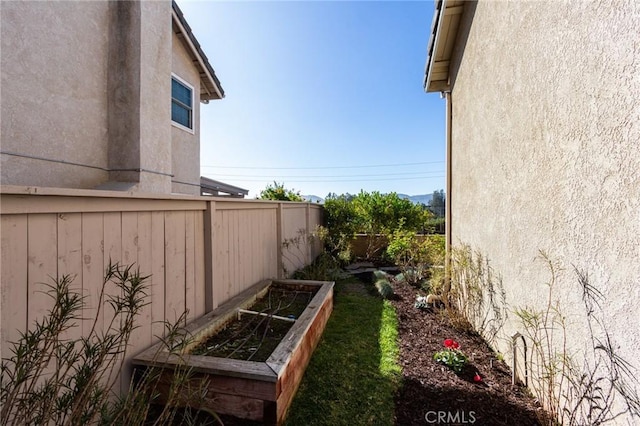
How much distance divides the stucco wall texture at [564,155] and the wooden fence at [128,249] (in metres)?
3.25

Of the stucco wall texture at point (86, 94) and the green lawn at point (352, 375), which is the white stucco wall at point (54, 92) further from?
the green lawn at point (352, 375)

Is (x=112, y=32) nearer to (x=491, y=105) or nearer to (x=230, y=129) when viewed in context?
(x=491, y=105)

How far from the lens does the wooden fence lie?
1.49 metres

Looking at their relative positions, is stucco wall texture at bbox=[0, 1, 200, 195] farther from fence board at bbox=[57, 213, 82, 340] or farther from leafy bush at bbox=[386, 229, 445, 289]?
leafy bush at bbox=[386, 229, 445, 289]

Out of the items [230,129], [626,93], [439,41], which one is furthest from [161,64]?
[230,129]

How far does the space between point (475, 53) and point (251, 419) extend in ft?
17.1

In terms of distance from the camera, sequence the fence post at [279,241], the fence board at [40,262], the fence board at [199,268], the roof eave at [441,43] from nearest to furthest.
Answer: the fence board at [40,262]
the fence board at [199,268]
the roof eave at [441,43]
the fence post at [279,241]

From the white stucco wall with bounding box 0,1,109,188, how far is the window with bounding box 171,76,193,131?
2.29 metres

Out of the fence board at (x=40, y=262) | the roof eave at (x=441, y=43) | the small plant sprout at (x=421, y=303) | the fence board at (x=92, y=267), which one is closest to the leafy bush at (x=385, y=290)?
the small plant sprout at (x=421, y=303)

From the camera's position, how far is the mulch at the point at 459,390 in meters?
2.49

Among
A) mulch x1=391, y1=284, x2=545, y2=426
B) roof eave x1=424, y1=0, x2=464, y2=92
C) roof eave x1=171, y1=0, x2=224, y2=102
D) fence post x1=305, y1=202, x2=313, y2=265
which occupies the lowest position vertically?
mulch x1=391, y1=284, x2=545, y2=426

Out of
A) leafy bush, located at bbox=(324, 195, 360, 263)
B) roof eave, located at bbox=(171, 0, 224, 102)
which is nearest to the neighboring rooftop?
roof eave, located at bbox=(171, 0, 224, 102)

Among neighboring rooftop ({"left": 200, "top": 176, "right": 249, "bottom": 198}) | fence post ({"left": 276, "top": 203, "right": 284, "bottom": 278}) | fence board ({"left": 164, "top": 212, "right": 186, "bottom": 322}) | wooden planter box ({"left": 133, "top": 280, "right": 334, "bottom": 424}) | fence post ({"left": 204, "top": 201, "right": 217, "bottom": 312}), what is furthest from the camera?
neighboring rooftop ({"left": 200, "top": 176, "right": 249, "bottom": 198})

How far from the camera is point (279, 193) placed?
1140cm
